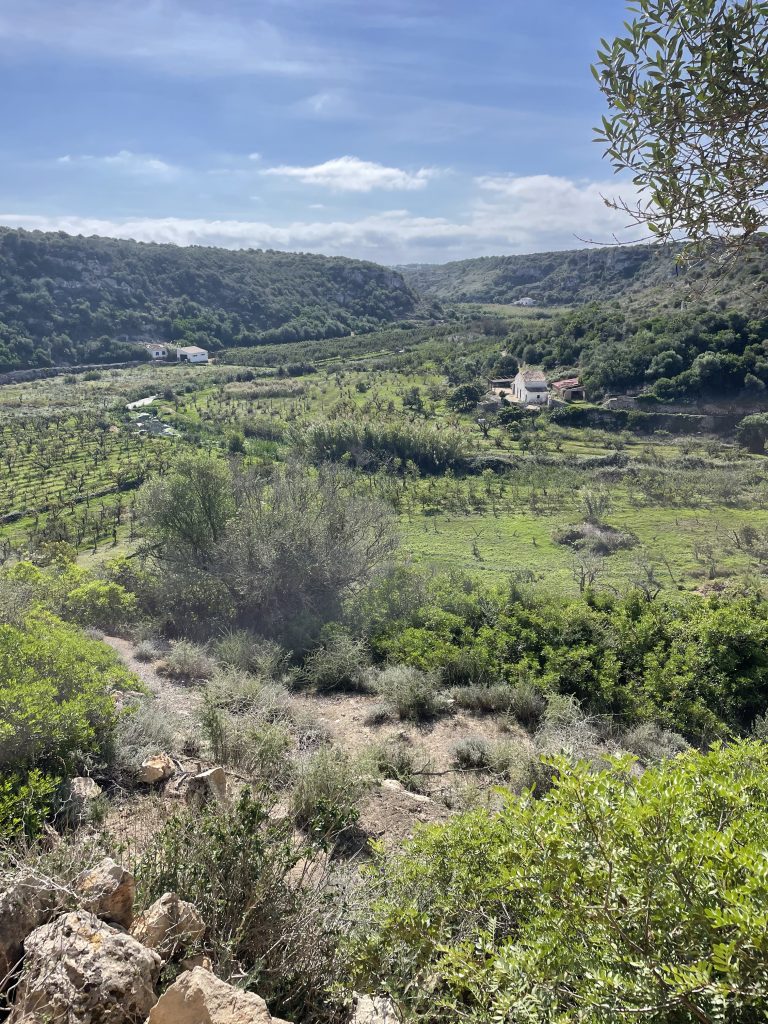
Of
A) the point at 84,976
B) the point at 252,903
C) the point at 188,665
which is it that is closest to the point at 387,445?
the point at 188,665

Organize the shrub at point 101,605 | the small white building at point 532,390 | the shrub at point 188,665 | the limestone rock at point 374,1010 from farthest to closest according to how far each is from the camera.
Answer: the small white building at point 532,390 → the shrub at point 101,605 → the shrub at point 188,665 → the limestone rock at point 374,1010

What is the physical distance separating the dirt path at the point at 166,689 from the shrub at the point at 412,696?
2.85m

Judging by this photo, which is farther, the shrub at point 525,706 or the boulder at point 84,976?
the shrub at point 525,706

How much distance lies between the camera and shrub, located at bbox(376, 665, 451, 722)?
9.20 metres

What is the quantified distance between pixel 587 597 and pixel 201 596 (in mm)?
8218

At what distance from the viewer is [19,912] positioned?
122 inches

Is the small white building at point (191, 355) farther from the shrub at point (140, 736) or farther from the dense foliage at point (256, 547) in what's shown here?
the shrub at point (140, 736)

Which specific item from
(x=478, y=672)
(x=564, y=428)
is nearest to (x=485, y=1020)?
(x=478, y=672)

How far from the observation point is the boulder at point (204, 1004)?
2.50 metres

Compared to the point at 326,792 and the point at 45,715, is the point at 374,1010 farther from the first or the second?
the point at 45,715

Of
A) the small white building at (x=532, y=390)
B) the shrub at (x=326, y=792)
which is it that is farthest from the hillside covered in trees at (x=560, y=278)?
the shrub at (x=326, y=792)

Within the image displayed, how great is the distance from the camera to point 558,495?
107ft

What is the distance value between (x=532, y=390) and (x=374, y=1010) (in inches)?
2068

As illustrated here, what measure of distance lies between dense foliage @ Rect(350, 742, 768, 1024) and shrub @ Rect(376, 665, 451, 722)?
619 centimetres
